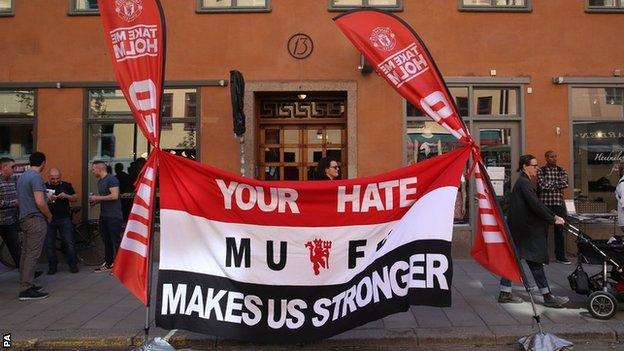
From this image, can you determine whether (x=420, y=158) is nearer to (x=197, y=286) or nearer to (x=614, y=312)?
(x=614, y=312)

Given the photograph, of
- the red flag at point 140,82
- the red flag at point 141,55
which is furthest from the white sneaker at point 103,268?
the red flag at point 141,55

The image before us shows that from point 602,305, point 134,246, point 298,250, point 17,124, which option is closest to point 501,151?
point 602,305

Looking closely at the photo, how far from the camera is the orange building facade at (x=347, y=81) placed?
10.3 meters

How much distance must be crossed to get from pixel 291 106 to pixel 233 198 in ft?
19.9

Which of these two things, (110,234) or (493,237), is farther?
(110,234)

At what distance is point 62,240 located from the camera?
9656 millimetres

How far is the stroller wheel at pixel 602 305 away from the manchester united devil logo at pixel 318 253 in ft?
11.2

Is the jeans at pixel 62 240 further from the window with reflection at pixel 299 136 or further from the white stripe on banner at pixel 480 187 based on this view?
the white stripe on banner at pixel 480 187

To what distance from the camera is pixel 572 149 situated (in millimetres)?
10336

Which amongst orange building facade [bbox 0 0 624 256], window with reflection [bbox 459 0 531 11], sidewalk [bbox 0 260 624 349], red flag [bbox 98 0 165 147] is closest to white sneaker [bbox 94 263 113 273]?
sidewalk [bbox 0 260 624 349]

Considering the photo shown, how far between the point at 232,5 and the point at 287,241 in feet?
21.4

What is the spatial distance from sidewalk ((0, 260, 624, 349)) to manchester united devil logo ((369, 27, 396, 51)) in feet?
10.2

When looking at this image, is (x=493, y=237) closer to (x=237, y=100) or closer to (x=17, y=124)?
(x=237, y=100)

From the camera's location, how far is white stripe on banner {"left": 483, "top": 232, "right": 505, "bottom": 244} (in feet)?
18.4
